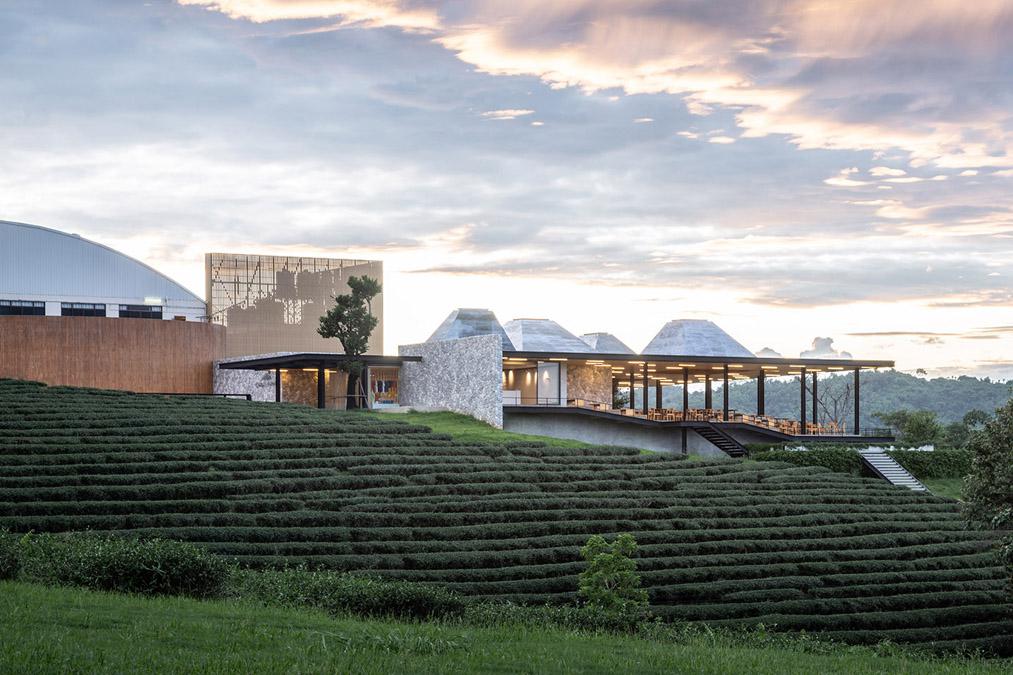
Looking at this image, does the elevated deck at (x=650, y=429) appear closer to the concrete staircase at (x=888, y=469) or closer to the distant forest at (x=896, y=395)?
the concrete staircase at (x=888, y=469)

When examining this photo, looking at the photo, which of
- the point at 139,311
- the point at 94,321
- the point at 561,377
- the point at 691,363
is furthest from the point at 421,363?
the point at 139,311

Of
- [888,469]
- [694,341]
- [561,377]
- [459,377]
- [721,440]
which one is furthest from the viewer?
[694,341]

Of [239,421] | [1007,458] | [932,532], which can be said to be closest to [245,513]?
[239,421]

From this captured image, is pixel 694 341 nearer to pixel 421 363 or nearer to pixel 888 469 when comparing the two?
pixel 888 469

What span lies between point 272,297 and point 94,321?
18.6m

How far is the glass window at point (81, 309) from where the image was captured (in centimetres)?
5638

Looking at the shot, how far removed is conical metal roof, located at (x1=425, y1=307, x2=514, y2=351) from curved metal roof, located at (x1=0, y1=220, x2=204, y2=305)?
19.3 meters

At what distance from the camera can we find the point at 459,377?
145 feet

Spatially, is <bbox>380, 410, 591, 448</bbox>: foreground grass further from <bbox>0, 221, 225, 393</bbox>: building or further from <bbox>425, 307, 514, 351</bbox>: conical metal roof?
<bbox>0, 221, 225, 393</bbox>: building

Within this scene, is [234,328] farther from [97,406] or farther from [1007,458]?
[1007,458]

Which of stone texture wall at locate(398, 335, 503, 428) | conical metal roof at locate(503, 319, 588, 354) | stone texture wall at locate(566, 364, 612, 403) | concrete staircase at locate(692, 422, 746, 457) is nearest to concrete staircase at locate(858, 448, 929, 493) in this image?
concrete staircase at locate(692, 422, 746, 457)

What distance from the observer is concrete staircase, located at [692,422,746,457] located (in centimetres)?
4181

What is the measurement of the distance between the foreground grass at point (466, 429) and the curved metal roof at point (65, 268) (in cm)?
2255

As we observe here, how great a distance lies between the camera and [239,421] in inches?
1308
